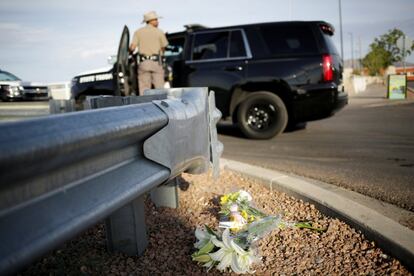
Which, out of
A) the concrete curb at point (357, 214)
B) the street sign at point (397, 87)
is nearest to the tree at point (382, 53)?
the street sign at point (397, 87)

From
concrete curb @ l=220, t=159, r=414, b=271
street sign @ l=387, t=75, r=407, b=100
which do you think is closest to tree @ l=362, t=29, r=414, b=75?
street sign @ l=387, t=75, r=407, b=100

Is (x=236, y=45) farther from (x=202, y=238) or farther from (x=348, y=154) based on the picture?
(x=202, y=238)

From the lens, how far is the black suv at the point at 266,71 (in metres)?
6.39

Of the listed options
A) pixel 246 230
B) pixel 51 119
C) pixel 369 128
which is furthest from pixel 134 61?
pixel 51 119

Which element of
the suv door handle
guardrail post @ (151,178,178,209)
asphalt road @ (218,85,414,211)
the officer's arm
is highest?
the officer's arm

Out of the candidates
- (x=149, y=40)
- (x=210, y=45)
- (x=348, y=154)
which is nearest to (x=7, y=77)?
(x=149, y=40)

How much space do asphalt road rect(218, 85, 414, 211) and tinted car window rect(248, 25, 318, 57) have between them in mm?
1555

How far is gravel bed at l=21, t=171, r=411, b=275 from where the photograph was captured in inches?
76.5

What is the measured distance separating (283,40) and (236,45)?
2.88ft

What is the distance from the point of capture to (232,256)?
1.90m

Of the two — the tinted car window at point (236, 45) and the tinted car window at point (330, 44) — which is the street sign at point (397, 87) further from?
the tinted car window at point (236, 45)

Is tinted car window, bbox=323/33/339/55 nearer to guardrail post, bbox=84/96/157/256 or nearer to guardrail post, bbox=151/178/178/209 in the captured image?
guardrail post, bbox=151/178/178/209

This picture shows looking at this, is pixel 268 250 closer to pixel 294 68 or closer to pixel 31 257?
pixel 31 257

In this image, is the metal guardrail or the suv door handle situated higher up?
the suv door handle
